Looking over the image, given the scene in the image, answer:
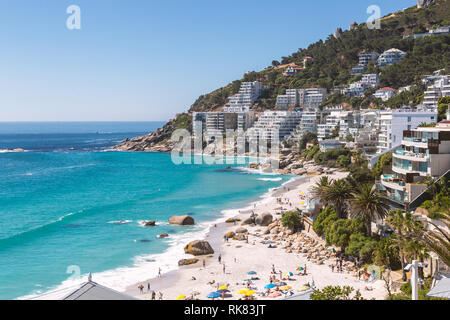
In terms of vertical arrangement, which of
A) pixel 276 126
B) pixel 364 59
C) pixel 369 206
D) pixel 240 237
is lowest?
pixel 240 237

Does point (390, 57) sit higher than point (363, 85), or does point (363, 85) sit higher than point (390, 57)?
point (390, 57)

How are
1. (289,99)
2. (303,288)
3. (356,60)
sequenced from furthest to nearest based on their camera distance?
(356,60) → (289,99) → (303,288)

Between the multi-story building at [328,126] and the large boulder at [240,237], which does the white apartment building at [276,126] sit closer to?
the multi-story building at [328,126]

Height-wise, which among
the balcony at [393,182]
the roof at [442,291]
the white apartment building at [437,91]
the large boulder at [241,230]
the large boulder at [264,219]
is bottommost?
the large boulder at [241,230]

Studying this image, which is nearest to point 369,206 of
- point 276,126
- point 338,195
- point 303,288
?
point 338,195

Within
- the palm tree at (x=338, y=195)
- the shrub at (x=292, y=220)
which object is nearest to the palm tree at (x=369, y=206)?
the palm tree at (x=338, y=195)

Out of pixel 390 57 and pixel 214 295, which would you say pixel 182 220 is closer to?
pixel 214 295
